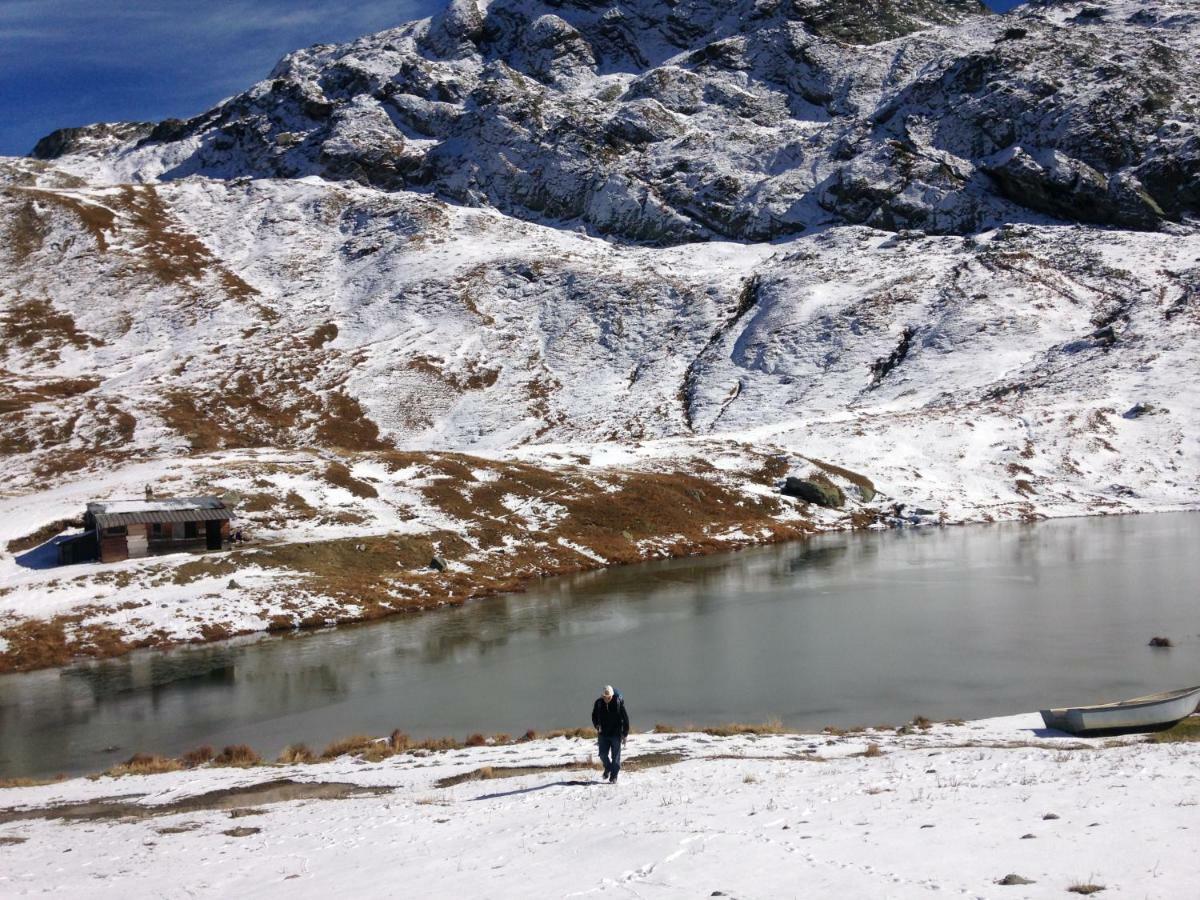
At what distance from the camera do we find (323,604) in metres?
52.7

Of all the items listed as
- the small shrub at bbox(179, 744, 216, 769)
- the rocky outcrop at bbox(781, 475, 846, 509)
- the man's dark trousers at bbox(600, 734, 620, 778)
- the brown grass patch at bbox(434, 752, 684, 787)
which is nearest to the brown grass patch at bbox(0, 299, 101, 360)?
the rocky outcrop at bbox(781, 475, 846, 509)

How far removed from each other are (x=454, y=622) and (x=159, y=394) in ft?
308

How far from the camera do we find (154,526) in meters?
58.2

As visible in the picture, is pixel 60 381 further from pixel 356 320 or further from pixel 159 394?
pixel 356 320

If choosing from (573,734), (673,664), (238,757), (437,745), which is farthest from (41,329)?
(573,734)

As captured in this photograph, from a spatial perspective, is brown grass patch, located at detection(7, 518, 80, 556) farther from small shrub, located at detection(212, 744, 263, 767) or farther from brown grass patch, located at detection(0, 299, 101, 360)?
brown grass patch, located at detection(0, 299, 101, 360)

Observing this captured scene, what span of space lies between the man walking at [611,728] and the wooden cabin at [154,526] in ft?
152

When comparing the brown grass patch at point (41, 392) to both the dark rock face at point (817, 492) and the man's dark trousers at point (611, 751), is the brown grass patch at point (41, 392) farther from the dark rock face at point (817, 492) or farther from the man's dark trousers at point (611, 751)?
the man's dark trousers at point (611, 751)

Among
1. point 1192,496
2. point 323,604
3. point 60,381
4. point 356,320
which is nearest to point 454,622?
point 323,604

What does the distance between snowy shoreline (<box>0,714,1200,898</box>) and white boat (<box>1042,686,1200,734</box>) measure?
2.34ft

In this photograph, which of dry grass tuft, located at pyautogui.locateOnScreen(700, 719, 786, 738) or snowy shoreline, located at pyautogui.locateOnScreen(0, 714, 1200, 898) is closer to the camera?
snowy shoreline, located at pyautogui.locateOnScreen(0, 714, 1200, 898)

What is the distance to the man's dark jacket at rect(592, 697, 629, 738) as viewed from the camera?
19875 millimetres

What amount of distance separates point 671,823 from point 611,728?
190 inches

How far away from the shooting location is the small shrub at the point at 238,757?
2644 centimetres
